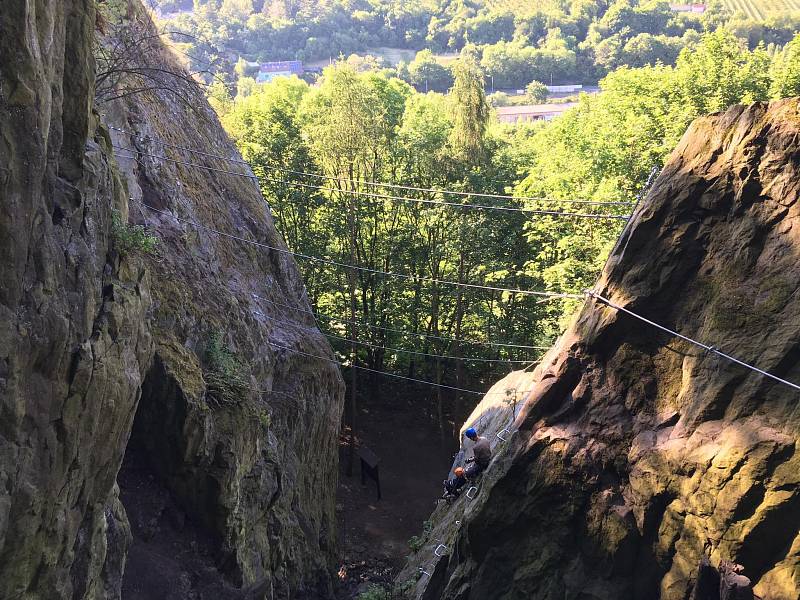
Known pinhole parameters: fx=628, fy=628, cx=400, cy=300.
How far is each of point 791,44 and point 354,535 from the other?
20164mm

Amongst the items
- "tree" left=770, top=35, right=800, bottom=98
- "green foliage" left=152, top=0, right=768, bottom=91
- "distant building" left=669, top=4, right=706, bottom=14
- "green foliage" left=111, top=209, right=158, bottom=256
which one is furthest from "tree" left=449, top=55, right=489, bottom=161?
"distant building" left=669, top=4, right=706, bottom=14

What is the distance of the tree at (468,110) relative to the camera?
21.6 meters

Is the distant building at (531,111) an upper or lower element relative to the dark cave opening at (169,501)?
upper

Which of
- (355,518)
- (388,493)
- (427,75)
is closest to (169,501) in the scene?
(355,518)

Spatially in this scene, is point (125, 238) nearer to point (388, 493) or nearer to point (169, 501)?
point (169, 501)

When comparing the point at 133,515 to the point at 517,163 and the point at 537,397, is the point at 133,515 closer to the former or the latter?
the point at 537,397

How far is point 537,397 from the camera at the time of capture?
9.38 m

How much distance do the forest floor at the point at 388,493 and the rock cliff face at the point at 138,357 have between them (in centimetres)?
242

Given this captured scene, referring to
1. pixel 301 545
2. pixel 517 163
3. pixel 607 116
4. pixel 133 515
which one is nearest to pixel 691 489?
pixel 133 515

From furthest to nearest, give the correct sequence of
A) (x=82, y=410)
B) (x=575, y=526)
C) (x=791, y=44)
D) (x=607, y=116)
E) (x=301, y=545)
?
(x=607, y=116)
(x=791, y=44)
(x=301, y=545)
(x=575, y=526)
(x=82, y=410)

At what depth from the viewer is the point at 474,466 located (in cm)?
1229

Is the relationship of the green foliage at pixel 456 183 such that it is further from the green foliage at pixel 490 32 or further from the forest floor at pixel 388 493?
the green foliage at pixel 490 32

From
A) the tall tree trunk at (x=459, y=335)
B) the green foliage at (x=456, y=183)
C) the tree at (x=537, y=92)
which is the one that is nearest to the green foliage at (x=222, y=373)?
the green foliage at (x=456, y=183)


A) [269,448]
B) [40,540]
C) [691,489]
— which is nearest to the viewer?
[40,540]
